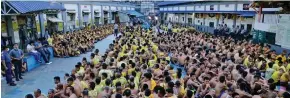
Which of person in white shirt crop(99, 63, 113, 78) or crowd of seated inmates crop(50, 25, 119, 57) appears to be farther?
crowd of seated inmates crop(50, 25, 119, 57)

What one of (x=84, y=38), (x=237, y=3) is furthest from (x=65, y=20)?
(x=237, y=3)

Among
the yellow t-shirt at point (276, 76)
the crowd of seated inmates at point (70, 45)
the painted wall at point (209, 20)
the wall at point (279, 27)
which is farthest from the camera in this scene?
the painted wall at point (209, 20)

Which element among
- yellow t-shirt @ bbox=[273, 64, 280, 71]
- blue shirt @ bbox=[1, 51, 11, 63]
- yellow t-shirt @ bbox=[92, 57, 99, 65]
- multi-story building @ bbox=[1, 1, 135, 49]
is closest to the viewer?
yellow t-shirt @ bbox=[273, 64, 280, 71]

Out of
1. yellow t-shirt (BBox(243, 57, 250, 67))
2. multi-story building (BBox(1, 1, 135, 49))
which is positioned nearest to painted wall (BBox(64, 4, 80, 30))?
multi-story building (BBox(1, 1, 135, 49))

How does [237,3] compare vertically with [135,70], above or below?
above

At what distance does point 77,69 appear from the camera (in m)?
7.55

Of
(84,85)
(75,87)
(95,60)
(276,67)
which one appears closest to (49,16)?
(95,60)

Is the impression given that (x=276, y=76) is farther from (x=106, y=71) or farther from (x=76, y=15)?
(x=76, y=15)

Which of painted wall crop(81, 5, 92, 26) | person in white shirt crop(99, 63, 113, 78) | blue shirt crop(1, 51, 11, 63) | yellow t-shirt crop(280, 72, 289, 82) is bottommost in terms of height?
yellow t-shirt crop(280, 72, 289, 82)

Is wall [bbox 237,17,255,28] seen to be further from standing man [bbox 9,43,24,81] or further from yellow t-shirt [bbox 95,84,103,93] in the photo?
yellow t-shirt [bbox 95,84,103,93]

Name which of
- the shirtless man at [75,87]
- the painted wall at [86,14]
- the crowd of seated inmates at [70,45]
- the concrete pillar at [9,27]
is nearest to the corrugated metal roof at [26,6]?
the concrete pillar at [9,27]

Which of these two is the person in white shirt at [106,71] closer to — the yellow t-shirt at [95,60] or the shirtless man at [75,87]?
the shirtless man at [75,87]

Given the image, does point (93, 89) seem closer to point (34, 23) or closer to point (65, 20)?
point (34, 23)

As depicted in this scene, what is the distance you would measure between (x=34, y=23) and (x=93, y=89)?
34.2ft
